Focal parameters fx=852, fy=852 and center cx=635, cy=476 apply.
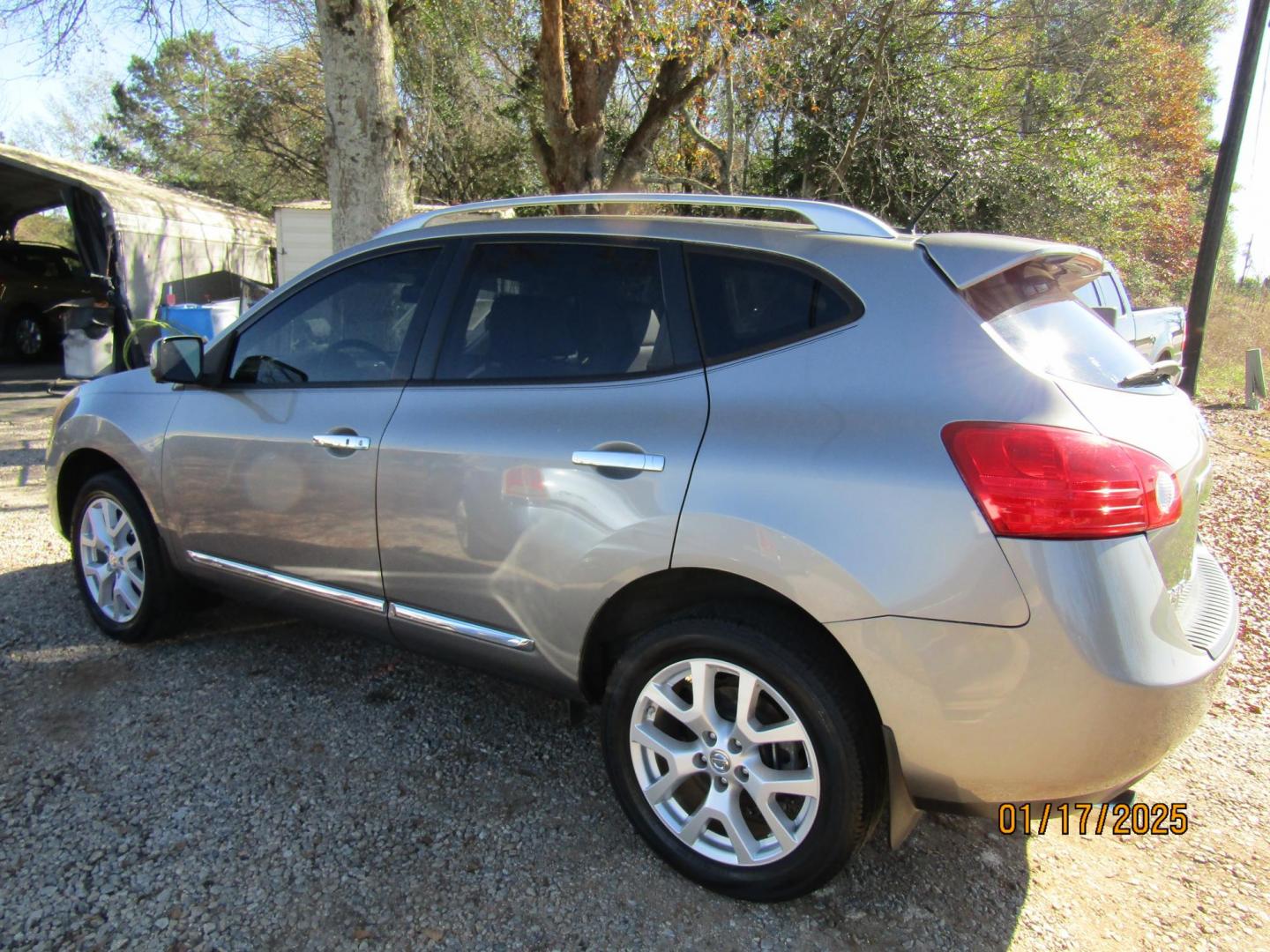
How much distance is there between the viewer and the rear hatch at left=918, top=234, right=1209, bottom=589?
200 cm

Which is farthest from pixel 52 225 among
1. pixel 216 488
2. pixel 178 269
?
pixel 216 488

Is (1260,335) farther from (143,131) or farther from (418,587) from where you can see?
(143,131)

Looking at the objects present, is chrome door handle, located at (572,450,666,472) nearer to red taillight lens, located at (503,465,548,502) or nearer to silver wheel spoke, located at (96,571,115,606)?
red taillight lens, located at (503,465,548,502)

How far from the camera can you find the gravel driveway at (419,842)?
2244 mm

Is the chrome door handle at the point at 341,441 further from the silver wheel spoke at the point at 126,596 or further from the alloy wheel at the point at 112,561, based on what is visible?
the silver wheel spoke at the point at 126,596

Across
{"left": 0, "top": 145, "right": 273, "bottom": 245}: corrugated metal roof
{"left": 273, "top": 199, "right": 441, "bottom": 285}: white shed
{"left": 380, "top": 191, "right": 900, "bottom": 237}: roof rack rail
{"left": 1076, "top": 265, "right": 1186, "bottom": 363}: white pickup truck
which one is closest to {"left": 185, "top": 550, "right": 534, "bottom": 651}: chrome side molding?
{"left": 380, "top": 191, "right": 900, "bottom": 237}: roof rack rail

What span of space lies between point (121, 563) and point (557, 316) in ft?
7.98

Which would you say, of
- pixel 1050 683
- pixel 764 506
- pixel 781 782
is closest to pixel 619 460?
pixel 764 506

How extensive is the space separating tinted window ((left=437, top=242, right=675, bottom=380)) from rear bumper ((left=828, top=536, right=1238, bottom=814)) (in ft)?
3.38

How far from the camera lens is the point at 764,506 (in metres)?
2.09

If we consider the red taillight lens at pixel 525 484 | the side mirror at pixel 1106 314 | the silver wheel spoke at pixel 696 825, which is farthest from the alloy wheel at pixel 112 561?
the side mirror at pixel 1106 314

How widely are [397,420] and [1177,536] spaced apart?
225cm

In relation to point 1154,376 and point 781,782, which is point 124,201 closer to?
point 781,782

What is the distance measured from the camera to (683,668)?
2305mm
